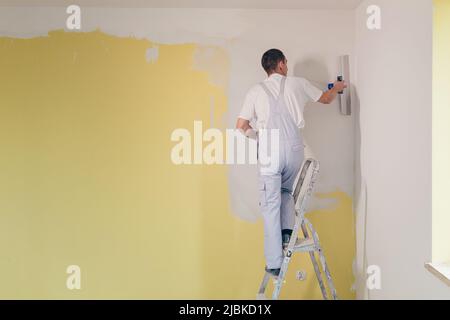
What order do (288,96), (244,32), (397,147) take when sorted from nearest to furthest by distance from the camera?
(397,147) → (288,96) → (244,32)

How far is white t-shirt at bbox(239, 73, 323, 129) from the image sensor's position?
2.73m

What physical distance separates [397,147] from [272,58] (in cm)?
101

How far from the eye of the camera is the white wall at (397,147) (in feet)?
6.25

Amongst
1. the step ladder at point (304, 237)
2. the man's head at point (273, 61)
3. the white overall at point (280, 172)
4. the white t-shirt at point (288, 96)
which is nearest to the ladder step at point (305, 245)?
the step ladder at point (304, 237)

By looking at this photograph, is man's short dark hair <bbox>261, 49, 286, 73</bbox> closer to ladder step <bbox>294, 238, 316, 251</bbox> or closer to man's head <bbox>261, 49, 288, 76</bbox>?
man's head <bbox>261, 49, 288, 76</bbox>

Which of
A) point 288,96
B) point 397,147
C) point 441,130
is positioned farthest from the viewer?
point 288,96

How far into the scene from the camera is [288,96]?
2727 millimetres

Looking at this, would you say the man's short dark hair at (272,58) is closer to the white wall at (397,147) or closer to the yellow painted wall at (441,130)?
the white wall at (397,147)

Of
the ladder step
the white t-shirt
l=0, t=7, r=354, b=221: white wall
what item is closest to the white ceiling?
l=0, t=7, r=354, b=221: white wall

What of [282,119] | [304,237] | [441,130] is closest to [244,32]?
[282,119]

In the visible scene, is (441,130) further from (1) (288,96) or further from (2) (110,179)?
(2) (110,179)

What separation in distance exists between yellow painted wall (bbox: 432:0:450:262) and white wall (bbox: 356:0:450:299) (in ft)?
0.12

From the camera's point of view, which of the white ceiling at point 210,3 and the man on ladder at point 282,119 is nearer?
the man on ladder at point 282,119
